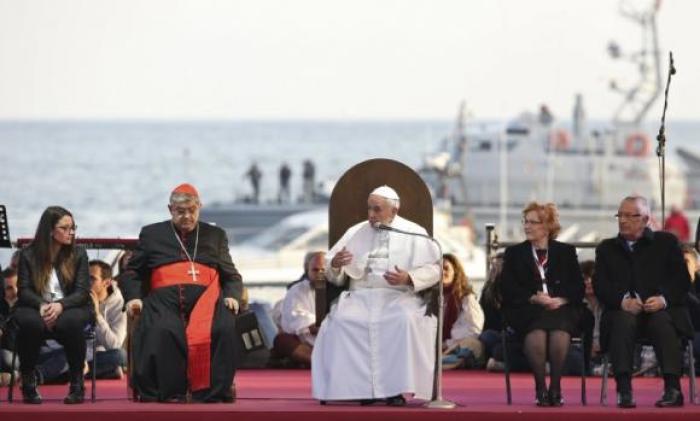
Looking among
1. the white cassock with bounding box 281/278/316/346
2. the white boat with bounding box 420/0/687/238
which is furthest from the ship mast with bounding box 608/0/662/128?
the white cassock with bounding box 281/278/316/346

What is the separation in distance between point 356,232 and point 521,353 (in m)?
2.49

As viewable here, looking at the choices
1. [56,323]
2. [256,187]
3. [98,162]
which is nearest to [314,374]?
[56,323]

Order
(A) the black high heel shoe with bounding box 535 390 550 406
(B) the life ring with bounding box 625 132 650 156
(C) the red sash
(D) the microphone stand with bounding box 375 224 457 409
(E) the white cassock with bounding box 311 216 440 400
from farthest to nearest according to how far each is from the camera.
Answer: (B) the life ring with bounding box 625 132 650 156 → (C) the red sash → (E) the white cassock with bounding box 311 216 440 400 → (A) the black high heel shoe with bounding box 535 390 550 406 → (D) the microphone stand with bounding box 375 224 457 409

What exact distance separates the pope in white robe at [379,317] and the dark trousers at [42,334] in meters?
1.25

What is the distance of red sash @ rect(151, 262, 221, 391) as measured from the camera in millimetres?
12398

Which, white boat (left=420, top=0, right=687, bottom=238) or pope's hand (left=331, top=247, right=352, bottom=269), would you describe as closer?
pope's hand (left=331, top=247, right=352, bottom=269)

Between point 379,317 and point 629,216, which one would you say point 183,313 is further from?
point 629,216

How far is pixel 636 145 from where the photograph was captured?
151ft

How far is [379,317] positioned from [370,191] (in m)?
0.87

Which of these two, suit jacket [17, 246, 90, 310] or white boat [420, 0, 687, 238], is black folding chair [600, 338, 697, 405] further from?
white boat [420, 0, 687, 238]

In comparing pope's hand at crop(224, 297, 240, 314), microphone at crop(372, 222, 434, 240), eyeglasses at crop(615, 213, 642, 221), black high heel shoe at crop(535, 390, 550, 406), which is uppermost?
eyeglasses at crop(615, 213, 642, 221)

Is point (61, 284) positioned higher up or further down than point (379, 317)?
higher up

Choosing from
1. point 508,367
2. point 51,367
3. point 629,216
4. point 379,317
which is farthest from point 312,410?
point 51,367

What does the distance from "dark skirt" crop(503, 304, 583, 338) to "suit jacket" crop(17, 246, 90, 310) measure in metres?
2.28
